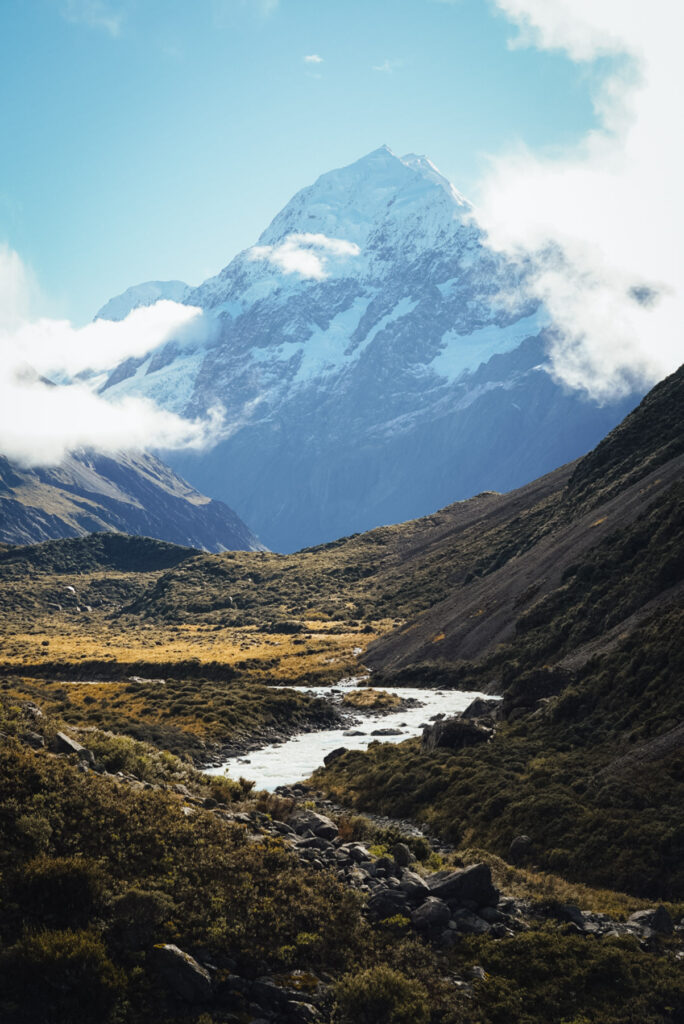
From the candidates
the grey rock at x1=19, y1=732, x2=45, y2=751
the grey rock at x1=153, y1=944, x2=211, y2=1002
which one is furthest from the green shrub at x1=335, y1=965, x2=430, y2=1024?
Answer: the grey rock at x1=19, y1=732, x2=45, y2=751

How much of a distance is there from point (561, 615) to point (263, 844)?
49.0 meters

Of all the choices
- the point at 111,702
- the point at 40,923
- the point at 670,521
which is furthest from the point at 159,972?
the point at 111,702

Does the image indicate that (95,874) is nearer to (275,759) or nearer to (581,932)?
(581,932)

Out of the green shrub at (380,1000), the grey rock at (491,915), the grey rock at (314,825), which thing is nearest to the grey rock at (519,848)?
the grey rock at (314,825)

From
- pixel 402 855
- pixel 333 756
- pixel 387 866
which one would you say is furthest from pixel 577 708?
pixel 387 866

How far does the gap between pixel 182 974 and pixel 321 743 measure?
4537 cm

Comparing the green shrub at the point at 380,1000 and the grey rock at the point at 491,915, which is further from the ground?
the green shrub at the point at 380,1000

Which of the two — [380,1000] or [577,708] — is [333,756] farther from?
[380,1000]

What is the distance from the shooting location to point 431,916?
725 inches

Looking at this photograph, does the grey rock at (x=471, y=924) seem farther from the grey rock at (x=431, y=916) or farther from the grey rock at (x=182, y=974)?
the grey rock at (x=182, y=974)

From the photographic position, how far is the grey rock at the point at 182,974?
14.3 metres

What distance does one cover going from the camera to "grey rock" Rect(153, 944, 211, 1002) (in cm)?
1430

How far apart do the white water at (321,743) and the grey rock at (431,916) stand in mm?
24846

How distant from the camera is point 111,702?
71562 mm
